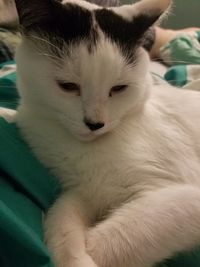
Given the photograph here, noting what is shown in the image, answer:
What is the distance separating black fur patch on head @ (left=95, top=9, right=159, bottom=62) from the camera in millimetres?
766

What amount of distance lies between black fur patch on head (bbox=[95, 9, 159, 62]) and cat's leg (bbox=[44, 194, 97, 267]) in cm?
31

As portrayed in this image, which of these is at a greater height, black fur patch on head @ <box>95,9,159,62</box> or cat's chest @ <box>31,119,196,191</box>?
black fur patch on head @ <box>95,9,159,62</box>

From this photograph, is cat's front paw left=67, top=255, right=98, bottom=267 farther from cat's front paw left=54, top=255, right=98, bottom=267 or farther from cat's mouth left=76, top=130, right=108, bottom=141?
cat's mouth left=76, top=130, right=108, bottom=141

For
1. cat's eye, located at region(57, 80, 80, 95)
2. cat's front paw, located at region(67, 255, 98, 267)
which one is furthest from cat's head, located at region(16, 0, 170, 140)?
cat's front paw, located at region(67, 255, 98, 267)

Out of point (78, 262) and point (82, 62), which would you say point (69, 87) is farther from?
point (78, 262)

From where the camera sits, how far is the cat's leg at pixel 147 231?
2.08 feet

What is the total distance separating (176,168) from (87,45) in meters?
0.31

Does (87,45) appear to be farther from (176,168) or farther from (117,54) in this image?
(176,168)

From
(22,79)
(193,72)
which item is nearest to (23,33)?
(22,79)

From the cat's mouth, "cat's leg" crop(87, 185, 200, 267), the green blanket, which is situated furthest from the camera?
the cat's mouth

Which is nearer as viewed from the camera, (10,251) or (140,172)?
(10,251)

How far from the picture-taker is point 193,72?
4.76 ft

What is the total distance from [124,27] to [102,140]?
9.2 inches

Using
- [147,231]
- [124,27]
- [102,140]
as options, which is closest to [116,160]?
[102,140]
